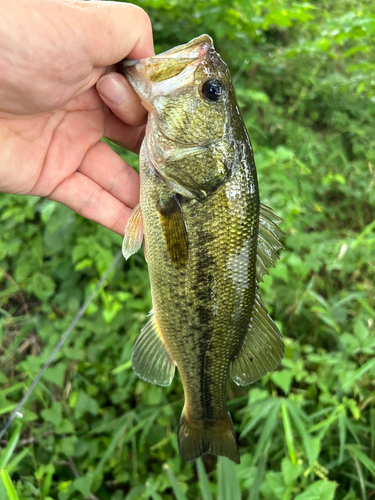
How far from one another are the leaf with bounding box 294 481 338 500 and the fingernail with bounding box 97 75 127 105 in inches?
83.4

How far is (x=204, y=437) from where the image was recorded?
5.69 feet

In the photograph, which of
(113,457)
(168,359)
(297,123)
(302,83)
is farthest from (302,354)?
(302,83)

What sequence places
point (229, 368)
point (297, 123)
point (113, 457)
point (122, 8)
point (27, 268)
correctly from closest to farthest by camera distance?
point (122, 8) → point (229, 368) → point (113, 457) → point (27, 268) → point (297, 123)

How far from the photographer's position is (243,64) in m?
3.37

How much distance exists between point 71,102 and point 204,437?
76.8 inches

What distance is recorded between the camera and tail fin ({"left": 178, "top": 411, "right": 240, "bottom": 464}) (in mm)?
1679

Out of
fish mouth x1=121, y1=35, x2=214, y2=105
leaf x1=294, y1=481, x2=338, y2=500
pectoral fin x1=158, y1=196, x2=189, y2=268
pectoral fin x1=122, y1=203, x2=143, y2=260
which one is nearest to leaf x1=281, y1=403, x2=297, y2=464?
leaf x1=294, y1=481, x2=338, y2=500

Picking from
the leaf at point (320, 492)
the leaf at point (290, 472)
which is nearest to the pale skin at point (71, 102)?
the leaf at point (290, 472)

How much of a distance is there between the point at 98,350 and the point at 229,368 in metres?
1.01

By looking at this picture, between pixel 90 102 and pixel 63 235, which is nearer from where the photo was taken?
pixel 90 102

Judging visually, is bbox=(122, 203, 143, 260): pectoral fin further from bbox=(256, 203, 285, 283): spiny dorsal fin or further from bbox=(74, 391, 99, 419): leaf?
bbox=(74, 391, 99, 419): leaf

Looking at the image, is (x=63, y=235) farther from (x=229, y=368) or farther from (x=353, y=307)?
(x=353, y=307)

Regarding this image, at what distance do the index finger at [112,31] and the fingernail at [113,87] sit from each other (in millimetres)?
71

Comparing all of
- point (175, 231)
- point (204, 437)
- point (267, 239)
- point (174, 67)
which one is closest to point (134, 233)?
point (175, 231)
